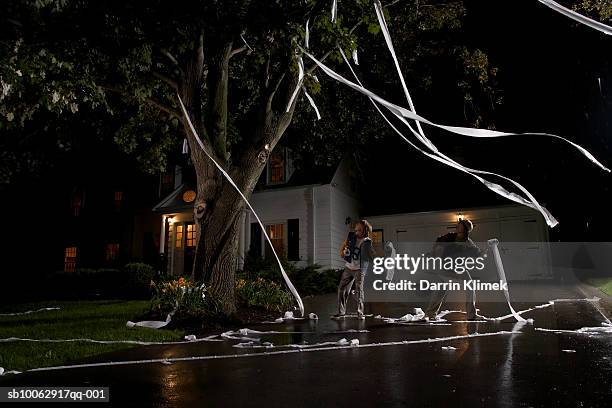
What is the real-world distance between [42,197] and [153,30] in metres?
24.7

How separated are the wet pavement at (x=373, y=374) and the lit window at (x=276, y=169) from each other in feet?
47.4

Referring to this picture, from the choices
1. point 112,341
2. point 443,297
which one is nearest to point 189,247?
point 443,297

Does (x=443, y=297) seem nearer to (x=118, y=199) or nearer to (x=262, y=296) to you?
(x=262, y=296)

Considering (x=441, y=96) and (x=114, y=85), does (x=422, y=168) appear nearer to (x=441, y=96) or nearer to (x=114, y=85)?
(x=441, y=96)

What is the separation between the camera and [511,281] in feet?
63.1

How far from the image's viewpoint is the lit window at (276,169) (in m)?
20.8

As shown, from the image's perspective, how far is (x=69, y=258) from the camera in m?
27.4

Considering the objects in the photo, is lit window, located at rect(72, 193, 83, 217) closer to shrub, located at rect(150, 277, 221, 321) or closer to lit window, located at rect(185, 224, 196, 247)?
lit window, located at rect(185, 224, 196, 247)

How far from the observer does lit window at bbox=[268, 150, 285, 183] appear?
20766mm

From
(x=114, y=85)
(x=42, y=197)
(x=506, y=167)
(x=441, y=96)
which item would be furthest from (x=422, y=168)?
(x=42, y=197)

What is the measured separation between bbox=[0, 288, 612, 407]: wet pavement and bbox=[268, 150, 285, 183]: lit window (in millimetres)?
14434

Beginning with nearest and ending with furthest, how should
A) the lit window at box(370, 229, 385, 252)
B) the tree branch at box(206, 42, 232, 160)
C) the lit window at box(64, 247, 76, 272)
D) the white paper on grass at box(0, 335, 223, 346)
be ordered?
1. the white paper on grass at box(0, 335, 223, 346)
2. the tree branch at box(206, 42, 232, 160)
3. the lit window at box(370, 229, 385, 252)
4. the lit window at box(64, 247, 76, 272)

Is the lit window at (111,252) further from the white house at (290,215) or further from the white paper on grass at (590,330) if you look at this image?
the white paper on grass at (590,330)

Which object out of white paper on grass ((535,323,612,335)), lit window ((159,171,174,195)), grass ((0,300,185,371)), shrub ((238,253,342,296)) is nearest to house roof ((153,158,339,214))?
lit window ((159,171,174,195))
